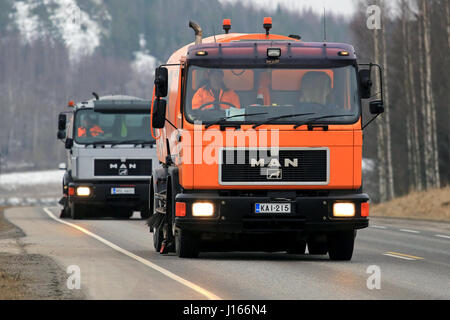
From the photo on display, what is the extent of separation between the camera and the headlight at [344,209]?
16328 millimetres

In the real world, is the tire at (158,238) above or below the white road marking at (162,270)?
above

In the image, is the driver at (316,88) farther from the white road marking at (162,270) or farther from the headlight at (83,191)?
the headlight at (83,191)

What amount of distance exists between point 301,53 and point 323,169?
1.68 m

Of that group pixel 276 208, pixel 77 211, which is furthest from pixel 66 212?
pixel 276 208

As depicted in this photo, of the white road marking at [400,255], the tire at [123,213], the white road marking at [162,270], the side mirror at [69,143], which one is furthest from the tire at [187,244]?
the tire at [123,213]

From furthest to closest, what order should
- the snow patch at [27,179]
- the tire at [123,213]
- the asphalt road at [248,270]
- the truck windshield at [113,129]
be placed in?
1. the snow patch at [27,179]
2. the tire at [123,213]
3. the truck windshield at [113,129]
4. the asphalt road at [248,270]

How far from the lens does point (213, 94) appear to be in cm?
1639

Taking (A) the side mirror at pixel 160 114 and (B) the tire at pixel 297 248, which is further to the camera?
(B) the tire at pixel 297 248

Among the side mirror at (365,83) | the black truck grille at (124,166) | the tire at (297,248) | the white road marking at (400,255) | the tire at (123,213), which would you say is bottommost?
the white road marking at (400,255)

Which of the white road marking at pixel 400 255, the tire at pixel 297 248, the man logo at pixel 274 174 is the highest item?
the man logo at pixel 274 174

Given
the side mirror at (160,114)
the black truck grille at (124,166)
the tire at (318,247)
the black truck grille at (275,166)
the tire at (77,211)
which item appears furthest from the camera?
the tire at (77,211)

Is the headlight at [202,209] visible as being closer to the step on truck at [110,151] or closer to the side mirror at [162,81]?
the side mirror at [162,81]

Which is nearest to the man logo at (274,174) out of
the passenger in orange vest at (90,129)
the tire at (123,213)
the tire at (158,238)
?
the tire at (158,238)

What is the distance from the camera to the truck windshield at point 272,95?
1628 cm
